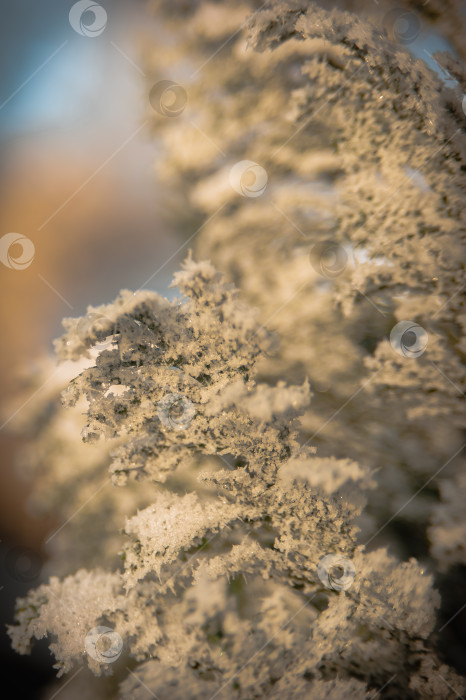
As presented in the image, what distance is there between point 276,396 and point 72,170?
114 centimetres

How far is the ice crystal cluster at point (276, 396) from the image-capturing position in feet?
3.61

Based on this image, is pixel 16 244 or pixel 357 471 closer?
pixel 16 244

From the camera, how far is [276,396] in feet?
4.69

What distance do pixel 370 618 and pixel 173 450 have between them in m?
1.20

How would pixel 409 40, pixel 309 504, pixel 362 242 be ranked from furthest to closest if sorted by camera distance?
pixel 309 504, pixel 362 242, pixel 409 40

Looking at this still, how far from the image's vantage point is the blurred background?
3.48 feet

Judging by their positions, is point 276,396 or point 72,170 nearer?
point 72,170

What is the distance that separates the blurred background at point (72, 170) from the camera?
3.48ft

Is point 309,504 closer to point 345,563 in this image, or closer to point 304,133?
point 345,563

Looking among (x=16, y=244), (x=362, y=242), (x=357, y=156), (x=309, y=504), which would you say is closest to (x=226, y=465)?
(x=309, y=504)

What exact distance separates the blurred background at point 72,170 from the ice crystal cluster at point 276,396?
88 millimetres

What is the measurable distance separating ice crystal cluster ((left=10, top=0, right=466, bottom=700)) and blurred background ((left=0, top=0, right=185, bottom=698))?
0.09 m

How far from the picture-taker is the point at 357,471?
1536mm

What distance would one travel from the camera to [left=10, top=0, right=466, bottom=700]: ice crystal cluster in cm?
110
